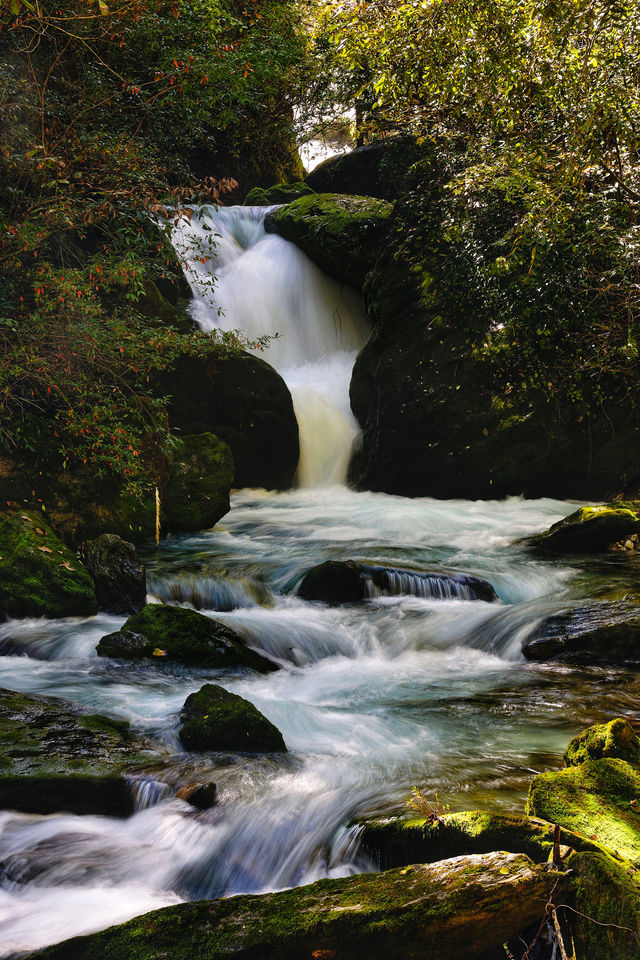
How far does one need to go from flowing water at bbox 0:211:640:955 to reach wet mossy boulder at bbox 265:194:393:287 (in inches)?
286

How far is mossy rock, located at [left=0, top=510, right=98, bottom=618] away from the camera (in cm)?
648

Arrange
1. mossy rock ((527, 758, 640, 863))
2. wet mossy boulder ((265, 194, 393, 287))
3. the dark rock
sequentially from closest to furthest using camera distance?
mossy rock ((527, 758, 640, 863))
the dark rock
wet mossy boulder ((265, 194, 393, 287))

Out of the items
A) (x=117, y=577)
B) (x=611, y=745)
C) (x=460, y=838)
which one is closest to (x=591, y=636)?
(x=611, y=745)

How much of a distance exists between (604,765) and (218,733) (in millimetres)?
2255

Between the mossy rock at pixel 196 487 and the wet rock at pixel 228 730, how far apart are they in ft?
18.6

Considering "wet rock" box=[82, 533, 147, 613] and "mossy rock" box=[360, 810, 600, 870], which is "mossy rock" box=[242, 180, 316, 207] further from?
"mossy rock" box=[360, 810, 600, 870]

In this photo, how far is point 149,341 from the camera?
8078 mm

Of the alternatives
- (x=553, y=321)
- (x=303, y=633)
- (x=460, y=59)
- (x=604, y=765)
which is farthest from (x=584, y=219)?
(x=604, y=765)

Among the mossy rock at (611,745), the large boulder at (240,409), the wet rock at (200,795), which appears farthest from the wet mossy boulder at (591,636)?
the large boulder at (240,409)

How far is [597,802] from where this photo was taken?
2.71 metres

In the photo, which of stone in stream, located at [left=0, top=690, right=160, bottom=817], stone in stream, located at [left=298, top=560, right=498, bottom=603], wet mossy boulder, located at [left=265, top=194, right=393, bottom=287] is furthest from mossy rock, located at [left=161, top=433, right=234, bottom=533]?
wet mossy boulder, located at [left=265, top=194, right=393, bottom=287]

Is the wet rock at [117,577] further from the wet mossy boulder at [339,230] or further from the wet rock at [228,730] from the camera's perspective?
the wet mossy boulder at [339,230]

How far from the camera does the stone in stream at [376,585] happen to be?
7.34 meters

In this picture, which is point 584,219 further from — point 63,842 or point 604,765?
point 63,842
